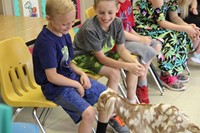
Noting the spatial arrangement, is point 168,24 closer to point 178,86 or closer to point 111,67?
point 178,86

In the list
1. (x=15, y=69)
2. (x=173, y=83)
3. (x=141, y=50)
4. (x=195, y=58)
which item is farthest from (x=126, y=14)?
(x=195, y=58)

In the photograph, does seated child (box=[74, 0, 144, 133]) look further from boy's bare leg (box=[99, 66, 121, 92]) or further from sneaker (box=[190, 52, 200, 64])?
sneaker (box=[190, 52, 200, 64])

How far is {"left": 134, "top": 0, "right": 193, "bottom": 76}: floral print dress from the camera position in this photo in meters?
2.86

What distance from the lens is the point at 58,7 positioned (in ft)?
5.69

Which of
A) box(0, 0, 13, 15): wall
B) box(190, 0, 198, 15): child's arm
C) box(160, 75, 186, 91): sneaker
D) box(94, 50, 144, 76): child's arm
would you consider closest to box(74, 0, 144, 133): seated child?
box(94, 50, 144, 76): child's arm

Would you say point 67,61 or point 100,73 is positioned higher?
point 67,61

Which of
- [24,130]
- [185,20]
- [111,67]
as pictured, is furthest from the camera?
[185,20]

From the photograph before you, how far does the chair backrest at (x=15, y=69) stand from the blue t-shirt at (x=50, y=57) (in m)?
0.18

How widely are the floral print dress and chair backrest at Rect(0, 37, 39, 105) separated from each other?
3.59ft

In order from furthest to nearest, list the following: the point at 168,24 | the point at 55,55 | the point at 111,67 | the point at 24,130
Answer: the point at 168,24
the point at 111,67
the point at 55,55
the point at 24,130

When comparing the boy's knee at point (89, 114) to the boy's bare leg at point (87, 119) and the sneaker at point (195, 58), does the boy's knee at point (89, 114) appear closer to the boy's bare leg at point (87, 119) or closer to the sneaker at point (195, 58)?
the boy's bare leg at point (87, 119)

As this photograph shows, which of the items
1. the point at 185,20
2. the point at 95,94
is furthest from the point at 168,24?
the point at 95,94

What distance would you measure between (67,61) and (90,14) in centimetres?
74

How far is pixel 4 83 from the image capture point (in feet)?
6.26
